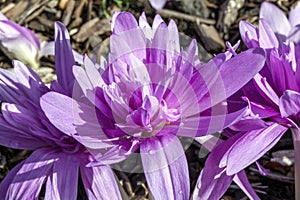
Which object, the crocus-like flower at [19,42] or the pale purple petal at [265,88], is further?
the crocus-like flower at [19,42]

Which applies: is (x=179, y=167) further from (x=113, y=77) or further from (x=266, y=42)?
(x=266, y=42)

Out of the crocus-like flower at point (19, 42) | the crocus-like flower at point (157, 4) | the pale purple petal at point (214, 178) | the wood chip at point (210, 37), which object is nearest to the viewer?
the pale purple petal at point (214, 178)

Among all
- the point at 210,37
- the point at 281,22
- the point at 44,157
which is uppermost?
the point at 281,22

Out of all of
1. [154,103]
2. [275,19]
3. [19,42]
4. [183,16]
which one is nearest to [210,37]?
[183,16]

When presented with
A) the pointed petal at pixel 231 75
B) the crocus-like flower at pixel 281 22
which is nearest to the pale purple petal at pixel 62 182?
the pointed petal at pixel 231 75

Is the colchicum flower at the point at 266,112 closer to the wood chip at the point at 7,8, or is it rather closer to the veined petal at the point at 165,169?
the veined petal at the point at 165,169

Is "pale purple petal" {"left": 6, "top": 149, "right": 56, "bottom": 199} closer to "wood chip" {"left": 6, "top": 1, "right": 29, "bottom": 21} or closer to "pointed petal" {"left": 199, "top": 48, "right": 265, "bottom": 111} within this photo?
"pointed petal" {"left": 199, "top": 48, "right": 265, "bottom": 111}

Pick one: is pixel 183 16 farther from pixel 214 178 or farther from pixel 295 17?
pixel 214 178

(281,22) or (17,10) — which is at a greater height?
(281,22)
